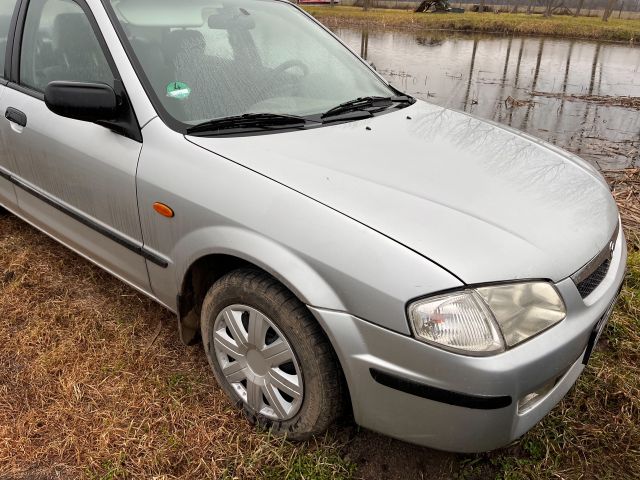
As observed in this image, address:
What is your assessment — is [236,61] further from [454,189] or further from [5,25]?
[5,25]

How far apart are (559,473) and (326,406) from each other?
2.89ft

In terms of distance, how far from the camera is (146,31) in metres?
2.18

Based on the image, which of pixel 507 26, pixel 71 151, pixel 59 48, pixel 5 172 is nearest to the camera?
pixel 71 151

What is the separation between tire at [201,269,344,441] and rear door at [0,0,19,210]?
1.65m

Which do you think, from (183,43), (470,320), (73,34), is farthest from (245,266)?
(73,34)

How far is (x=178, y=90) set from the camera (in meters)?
2.04

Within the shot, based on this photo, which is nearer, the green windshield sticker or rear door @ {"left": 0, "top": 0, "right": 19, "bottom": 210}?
the green windshield sticker

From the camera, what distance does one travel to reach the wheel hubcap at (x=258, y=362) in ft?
5.73

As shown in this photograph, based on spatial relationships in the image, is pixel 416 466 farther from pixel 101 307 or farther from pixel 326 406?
pixel 101 307

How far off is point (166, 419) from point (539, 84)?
32.3ft

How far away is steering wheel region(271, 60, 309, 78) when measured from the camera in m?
2.40

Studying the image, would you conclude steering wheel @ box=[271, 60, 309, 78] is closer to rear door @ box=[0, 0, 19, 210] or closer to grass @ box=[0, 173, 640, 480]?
grass @ box=[0, 173, 640, 480]

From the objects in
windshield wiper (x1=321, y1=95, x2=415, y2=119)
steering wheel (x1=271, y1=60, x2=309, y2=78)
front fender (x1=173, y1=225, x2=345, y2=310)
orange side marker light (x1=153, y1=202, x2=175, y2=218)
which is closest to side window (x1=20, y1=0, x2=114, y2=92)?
orange side marker light (x1=153, y1=202, x2=175, y2=218)

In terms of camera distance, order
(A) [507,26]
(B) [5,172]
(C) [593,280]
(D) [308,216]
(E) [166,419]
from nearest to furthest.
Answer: (D) [308,216] < (C) [593,280] < (E) [166,419] < (B) [5,172] < (A) [507,26]
